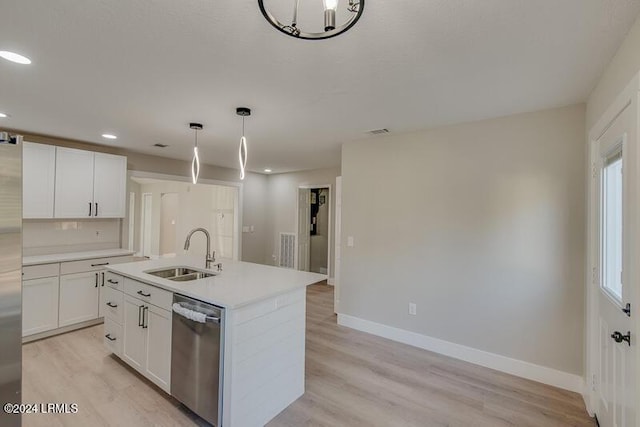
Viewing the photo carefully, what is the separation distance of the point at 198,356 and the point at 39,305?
8.94 ft

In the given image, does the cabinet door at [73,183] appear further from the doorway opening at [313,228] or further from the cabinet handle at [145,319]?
the doorway opening at [313,228]

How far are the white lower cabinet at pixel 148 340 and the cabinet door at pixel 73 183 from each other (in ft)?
6.57

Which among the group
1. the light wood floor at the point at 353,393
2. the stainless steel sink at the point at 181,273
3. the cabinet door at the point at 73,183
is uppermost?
the cabinet door at the point at 73,183

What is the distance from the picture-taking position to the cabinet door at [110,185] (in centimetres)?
397

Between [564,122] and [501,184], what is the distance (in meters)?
0.69

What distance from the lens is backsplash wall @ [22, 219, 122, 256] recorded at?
3695mm

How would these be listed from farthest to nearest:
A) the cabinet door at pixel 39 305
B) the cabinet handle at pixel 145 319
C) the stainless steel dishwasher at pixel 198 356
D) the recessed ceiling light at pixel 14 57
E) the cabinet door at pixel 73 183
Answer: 1. the cabinet door at pixel 73 183
2. the cabinet door at pixel 39 305
3. the cabinet handle at pixel 145 319
4. the stainless steel dishwasher at pixel 198 356
5. the recessed ceiling light at pixel 14 57

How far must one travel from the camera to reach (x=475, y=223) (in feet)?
9.66

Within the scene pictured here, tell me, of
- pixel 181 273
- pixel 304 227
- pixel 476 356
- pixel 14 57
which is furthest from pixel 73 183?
pixel 476 356

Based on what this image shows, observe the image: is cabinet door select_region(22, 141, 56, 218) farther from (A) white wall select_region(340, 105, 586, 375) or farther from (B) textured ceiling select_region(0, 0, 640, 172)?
(A) white wall select_region(340, 105, 586, 375)

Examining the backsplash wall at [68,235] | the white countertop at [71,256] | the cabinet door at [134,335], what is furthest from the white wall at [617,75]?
the backsplash wall at [68,235]

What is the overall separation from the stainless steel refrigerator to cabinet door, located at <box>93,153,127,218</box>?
12.1 feet

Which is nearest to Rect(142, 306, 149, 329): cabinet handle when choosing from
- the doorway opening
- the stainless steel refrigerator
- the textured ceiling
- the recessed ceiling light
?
the stainless steel refrigerator

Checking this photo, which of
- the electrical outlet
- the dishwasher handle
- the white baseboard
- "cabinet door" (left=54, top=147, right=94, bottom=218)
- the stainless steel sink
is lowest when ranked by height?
the white baseboard
